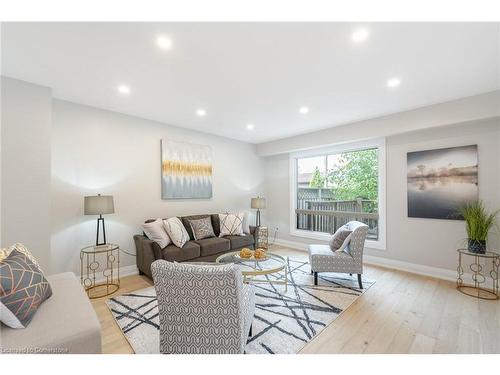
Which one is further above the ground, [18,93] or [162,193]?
[18,93]

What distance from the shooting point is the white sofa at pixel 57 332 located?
118 centimetres

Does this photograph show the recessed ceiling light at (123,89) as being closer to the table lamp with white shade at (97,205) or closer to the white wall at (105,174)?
the white wall at (105,174)

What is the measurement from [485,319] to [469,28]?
272 cm

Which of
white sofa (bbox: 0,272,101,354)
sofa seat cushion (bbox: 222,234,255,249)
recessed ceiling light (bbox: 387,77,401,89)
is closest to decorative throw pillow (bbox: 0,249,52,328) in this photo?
white sofa (bbox: 0,272,101,354)

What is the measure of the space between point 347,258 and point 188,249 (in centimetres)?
229

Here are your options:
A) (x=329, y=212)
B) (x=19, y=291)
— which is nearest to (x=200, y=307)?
(x=19, y=291)

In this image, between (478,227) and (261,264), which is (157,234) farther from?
(478,227)

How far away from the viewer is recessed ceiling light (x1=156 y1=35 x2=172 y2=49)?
1.82m

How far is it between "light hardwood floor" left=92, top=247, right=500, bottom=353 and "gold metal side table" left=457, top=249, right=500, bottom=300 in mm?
167

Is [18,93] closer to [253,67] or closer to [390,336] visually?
[253,67]

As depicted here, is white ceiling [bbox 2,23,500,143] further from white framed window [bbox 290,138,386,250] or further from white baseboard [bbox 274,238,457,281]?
white baseboard [bbox 274,238,457,281]
